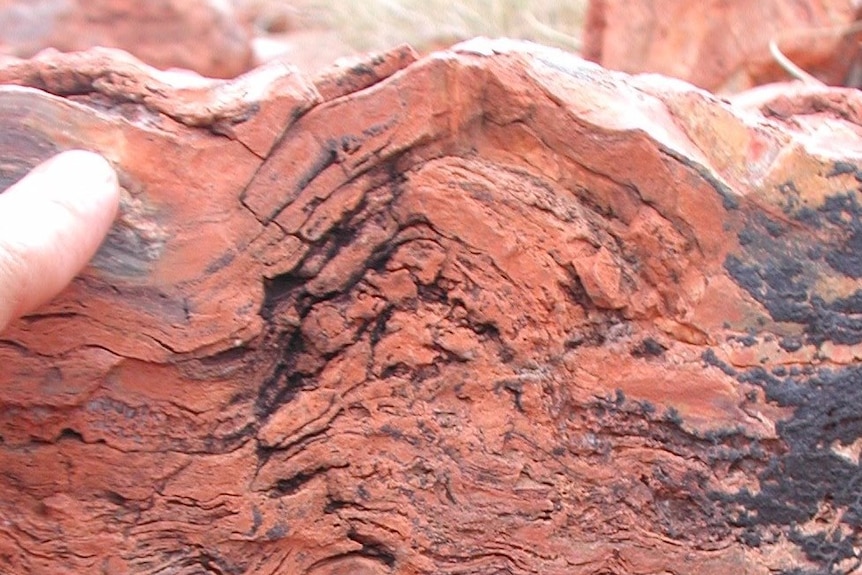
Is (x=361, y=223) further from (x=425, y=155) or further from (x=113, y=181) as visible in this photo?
(x=113, y=181)

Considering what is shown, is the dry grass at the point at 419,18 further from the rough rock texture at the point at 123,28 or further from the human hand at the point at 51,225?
the human hand at the point at 51,225

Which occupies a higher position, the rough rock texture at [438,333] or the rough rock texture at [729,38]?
the rough rock texture at [729,38]

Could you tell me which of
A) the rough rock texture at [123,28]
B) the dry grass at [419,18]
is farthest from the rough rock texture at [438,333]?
the dry grass at [419,18]

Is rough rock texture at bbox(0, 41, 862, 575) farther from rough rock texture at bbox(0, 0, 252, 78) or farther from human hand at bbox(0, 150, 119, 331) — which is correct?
rough rock texture at bbox(0, 0, 252, 78)

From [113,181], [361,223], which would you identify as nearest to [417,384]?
[361,223]

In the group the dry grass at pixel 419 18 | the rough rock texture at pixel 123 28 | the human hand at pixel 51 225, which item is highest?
the dry grass at pixel 419 18

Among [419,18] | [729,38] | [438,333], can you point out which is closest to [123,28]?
[729,38]


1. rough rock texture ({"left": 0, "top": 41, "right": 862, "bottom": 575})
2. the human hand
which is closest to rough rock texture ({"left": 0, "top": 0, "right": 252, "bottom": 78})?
rough rock texture ({"left": 0, "top": 41, "right": 862, "bottom": 575})
